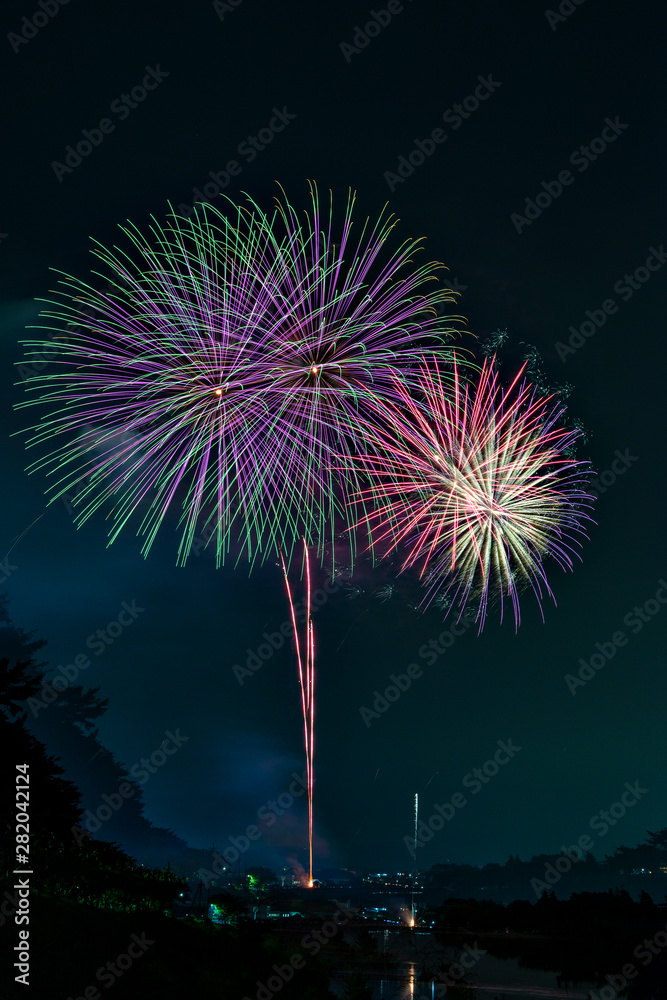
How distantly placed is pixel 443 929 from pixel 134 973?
130 ft

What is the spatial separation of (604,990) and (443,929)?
70.0ft

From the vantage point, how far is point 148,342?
18.3 m

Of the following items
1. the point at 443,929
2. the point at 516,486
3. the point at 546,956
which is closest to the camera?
the point at 516,486

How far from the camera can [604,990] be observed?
3009 centimetres

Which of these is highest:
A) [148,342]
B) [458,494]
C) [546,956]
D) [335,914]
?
[148,342]

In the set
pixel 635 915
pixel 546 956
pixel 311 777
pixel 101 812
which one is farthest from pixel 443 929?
pixel 101 812

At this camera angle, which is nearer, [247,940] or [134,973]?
[134,973]

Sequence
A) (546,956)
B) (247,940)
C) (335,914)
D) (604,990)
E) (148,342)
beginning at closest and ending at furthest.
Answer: (148,342) < (247,940) < (604,990) < (335,914) < (546,956)

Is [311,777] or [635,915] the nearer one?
[311,777]

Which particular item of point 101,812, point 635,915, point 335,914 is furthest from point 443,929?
point 101,812

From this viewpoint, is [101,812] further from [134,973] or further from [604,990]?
[134,973]

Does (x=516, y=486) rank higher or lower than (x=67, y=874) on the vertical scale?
higher

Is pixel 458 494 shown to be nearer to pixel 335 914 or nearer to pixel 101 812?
pixel 335 914

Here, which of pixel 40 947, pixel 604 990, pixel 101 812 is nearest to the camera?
pixel 40 947
